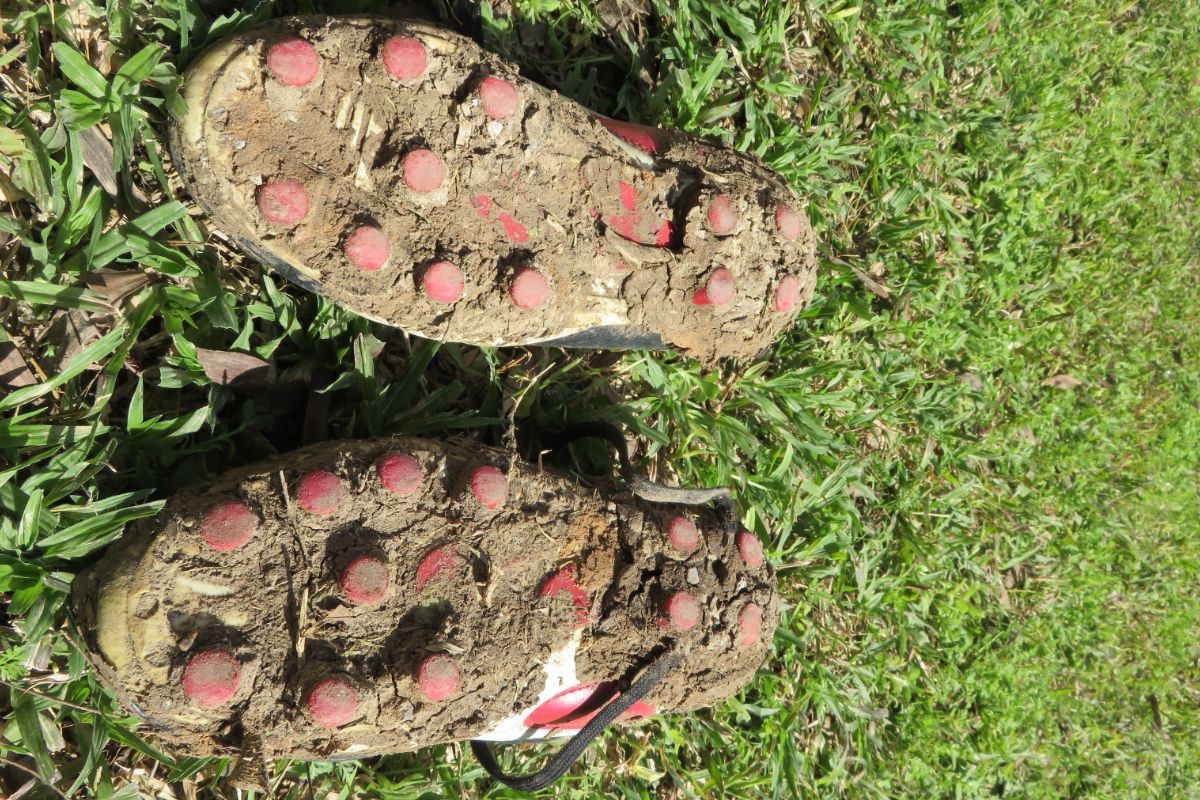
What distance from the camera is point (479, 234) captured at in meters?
1.88

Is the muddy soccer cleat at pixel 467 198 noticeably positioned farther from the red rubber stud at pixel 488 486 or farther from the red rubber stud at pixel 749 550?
the red rubber stud at pixel 749 550

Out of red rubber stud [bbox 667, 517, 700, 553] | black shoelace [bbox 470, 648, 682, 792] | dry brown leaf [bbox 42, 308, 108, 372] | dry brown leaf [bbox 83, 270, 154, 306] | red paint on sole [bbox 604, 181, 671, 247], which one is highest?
red paint on sole [bbox 604, 181, 671, 247]

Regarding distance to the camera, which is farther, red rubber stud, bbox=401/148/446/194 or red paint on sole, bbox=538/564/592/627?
red paint on sole, bbox=538/564/592/627

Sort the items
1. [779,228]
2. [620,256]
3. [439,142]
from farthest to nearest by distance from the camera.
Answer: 1. [779,228]
2. [620,256]
3. [439,142]

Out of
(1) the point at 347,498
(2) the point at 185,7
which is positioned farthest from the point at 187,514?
(2) the point at 185,7

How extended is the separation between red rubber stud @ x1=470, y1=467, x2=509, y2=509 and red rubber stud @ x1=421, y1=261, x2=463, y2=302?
0.35m

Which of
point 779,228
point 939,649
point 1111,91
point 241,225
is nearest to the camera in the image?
point 241,225

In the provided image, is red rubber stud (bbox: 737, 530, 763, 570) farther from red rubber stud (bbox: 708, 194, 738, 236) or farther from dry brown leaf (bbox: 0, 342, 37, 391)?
dry brown leaf (bbox: 0, 342, 37, 391)

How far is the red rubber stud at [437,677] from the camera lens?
5.60 ft

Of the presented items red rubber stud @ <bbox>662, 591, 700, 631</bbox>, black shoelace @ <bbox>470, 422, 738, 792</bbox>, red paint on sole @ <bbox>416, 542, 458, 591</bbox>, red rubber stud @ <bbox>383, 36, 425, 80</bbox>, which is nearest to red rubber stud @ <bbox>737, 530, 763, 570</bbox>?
black shoelace @ <bbox>470, 422, 738, 792</bbox>

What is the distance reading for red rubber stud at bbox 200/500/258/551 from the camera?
162cm

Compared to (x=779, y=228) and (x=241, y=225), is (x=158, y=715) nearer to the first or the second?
(x=241, y=225)

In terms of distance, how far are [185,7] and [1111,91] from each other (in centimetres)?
327

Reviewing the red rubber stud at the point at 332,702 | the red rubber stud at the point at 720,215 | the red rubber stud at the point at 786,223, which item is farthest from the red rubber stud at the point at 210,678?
the red rubber stud at the point at 786,223
